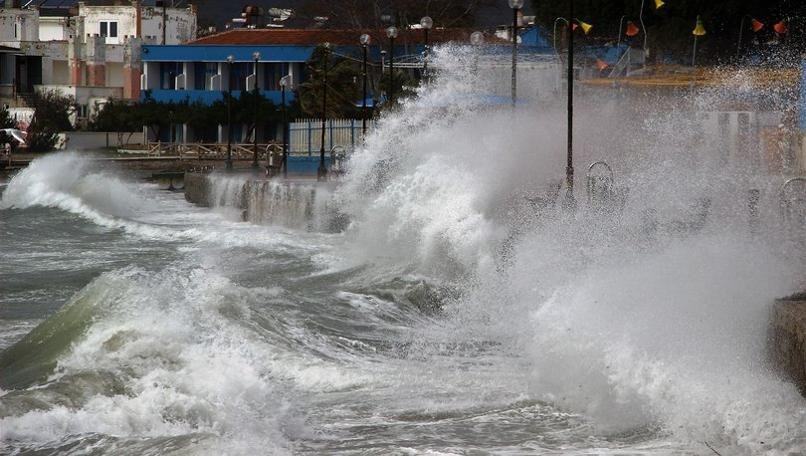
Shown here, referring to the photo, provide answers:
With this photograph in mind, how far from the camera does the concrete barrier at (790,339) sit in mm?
9211

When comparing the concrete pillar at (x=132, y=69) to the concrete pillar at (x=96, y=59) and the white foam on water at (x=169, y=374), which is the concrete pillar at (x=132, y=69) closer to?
the concrete pillar at (x=96, y=59)

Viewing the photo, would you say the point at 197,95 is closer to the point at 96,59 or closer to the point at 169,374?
the point at 96,59

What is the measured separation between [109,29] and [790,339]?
8127cm

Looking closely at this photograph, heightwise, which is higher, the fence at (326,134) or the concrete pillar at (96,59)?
the concrete pillar at (96,59)

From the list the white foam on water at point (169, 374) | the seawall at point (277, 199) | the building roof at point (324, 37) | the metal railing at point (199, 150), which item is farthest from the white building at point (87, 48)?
the white foam on water at point (169, 374)

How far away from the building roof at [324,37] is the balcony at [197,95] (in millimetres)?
2517

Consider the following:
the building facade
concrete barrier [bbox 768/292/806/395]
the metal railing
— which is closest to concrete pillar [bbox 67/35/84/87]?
the building facade

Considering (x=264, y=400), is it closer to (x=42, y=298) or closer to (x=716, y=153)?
(x=42, y=298)

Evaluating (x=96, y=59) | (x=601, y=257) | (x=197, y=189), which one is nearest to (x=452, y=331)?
(x=601, y=257)

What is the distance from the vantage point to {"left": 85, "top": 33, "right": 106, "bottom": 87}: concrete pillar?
78.7m

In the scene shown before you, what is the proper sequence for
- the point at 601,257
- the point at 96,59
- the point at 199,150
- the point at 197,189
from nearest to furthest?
the point at 601,257
the point at 197,189
the point at 199,150
the point at 96,59

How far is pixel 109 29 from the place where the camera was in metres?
87.1

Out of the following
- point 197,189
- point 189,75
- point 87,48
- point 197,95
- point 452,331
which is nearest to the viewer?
point 452,331

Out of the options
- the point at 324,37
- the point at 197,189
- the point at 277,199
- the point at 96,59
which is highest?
the point at 324,37
